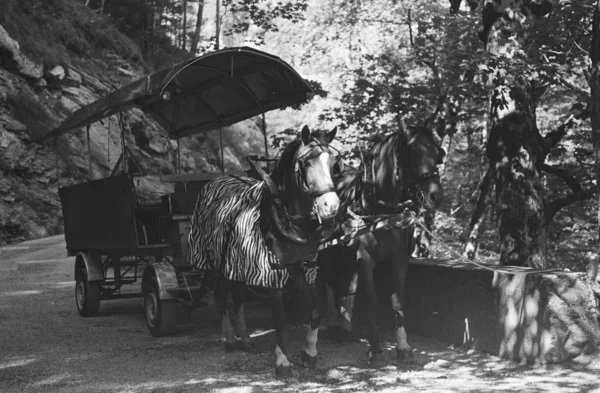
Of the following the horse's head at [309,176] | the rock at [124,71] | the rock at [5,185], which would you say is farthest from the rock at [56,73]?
the horse's head at [309,176]

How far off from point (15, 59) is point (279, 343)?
69.6ft

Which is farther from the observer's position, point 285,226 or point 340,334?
point 340,334

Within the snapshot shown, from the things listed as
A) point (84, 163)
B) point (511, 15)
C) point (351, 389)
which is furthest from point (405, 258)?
point (84, 163)

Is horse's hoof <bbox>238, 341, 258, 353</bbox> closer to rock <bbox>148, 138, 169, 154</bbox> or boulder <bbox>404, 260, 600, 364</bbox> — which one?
boulder <bbox>404, 260, 600, 364</bbox>

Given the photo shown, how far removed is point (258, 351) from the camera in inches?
333

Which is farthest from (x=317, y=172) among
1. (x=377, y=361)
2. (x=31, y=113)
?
(x=31, y=113)

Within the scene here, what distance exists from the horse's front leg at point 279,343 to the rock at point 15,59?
20344 mm

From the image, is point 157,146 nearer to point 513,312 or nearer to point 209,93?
point 209,93

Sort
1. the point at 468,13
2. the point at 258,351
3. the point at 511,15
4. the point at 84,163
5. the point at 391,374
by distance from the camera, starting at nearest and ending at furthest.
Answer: the point at 391,374, the point at 258,351, the point at 511,15, the point at 468,13, the point at 84,163

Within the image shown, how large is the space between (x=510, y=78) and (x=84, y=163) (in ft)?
61.6

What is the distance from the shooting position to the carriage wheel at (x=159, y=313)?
9312 mm

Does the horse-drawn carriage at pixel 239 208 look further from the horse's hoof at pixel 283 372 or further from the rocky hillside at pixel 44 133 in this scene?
the rocky hillside at pixel 44 133

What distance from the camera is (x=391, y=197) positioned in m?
7.92

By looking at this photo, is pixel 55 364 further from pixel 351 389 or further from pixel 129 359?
pixel 351 389
